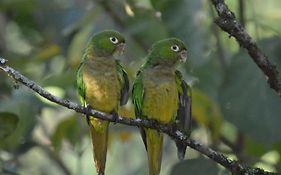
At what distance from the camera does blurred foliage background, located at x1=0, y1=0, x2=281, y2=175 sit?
427 cm

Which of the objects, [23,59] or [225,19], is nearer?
[225,19]

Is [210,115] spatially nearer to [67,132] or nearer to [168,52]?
[67,132]

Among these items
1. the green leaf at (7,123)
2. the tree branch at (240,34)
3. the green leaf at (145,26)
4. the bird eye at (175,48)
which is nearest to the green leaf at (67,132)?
the green leaf at (145,26)

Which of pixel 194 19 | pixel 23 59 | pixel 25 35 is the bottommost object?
pixel 194 19

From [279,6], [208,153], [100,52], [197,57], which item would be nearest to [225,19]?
[208,153]

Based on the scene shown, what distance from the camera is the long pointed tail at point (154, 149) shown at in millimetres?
3381

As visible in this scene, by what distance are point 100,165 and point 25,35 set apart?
3147 mm

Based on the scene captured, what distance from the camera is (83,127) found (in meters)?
5.38

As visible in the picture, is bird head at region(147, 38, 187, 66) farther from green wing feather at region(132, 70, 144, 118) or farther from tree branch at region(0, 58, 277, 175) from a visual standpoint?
tree branch at region(0, 58, 277, 175)

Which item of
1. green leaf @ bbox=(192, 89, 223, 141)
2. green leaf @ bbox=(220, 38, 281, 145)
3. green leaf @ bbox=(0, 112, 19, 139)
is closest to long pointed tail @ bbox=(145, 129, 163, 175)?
green leaf @ bbox=(0, 112, 19, 139)

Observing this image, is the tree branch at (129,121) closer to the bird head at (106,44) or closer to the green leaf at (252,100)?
the bird head at (106,44)

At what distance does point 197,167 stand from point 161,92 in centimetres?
72

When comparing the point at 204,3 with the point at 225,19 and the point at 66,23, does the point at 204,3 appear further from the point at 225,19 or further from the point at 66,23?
the point at 225,19

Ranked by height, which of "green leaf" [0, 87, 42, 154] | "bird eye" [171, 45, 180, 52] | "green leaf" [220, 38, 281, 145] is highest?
"green leaf" [220, 38, 281, 145]
